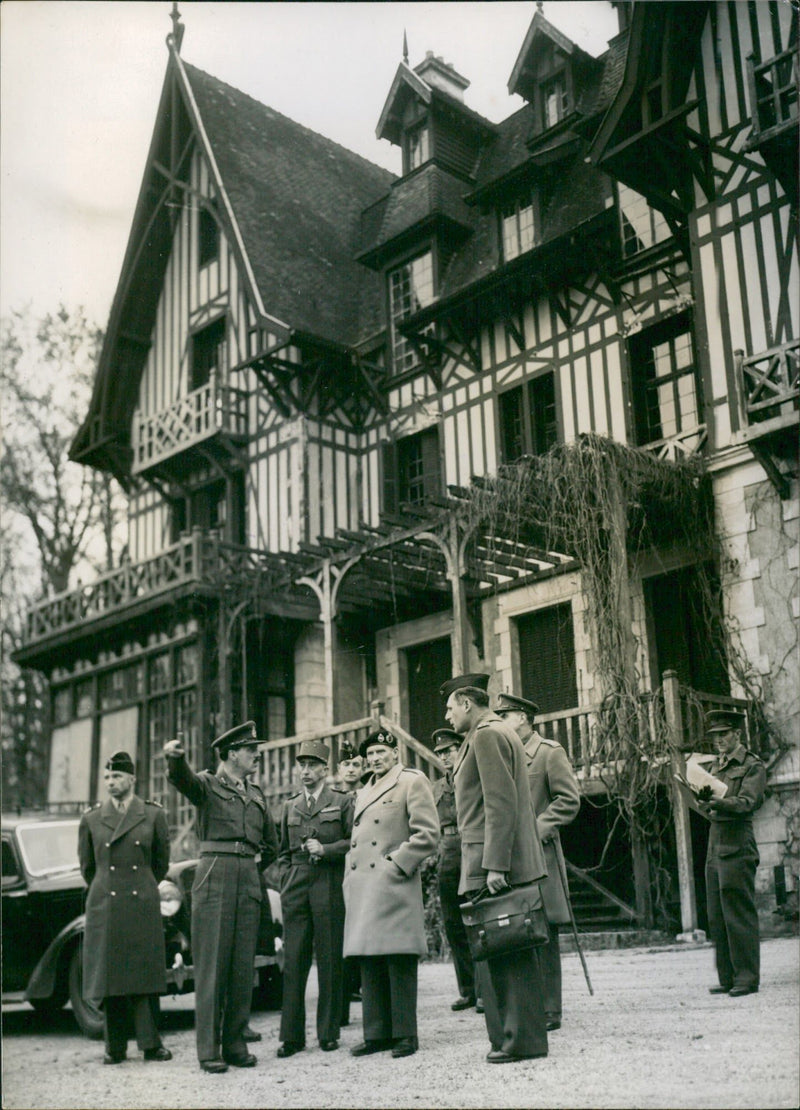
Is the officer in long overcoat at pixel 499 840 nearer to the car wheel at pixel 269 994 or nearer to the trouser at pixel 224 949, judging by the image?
the trouser at pixel 224 949

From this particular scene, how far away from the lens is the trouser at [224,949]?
679cm

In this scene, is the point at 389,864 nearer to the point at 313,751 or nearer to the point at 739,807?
the point at 313,751

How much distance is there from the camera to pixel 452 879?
8602 mm

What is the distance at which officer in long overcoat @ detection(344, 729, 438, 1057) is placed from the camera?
21.3 feet

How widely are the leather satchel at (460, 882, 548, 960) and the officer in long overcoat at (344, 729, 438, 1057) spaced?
80cm

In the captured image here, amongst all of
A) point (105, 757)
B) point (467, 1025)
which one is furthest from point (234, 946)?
point (105, 757)

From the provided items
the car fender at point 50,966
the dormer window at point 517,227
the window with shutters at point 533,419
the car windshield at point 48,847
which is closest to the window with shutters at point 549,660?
the car fender at point 50,966

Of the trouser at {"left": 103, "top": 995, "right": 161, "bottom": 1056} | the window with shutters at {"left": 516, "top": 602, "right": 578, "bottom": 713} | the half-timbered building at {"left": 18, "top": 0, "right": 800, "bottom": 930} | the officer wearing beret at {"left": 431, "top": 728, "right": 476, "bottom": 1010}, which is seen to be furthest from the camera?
the half-timbered building at {"left": 18, "top": 0, "right": 800, "bottom": 930}

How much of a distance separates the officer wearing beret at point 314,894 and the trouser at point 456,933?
1148mm

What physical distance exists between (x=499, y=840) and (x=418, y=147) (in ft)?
43.4

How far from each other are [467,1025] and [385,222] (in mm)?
12917

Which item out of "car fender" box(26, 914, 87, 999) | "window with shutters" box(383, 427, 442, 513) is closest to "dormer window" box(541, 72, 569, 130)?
"window with shutters" box(383, 427, 442, 513)

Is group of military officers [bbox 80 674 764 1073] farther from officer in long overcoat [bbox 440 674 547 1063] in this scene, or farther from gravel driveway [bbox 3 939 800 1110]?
gravel driveway [bbox 3 939 800 1110]

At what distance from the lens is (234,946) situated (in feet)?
22.9
